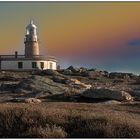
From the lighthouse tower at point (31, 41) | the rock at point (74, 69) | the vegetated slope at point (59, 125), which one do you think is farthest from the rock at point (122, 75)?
the vegetated slope at point (59, 125)

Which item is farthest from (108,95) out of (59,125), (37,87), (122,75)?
(122,75)

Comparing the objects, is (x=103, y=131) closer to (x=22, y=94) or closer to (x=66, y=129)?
(x=66, y=129)

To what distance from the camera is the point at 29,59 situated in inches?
2987

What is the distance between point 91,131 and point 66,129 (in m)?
0.84

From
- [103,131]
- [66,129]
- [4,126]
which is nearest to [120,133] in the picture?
[103,131]

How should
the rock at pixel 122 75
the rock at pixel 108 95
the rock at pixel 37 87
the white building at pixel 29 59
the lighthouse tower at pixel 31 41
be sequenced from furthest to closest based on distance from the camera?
1. the lighthouse tower at pixel 31 41
2. the white building at pixel 29 59
3. the rock at pixel 122 75
4. the rock at pixel 37 87
5. the rock at pixel 108 95

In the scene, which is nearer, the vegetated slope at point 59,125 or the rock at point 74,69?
the vegetated slope at point 59,125

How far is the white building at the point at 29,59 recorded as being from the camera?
247 ft

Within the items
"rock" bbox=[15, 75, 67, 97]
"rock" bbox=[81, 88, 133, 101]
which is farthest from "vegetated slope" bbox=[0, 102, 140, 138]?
"rock" bbox=[15, 75, 67, 97]

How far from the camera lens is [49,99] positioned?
26.5m

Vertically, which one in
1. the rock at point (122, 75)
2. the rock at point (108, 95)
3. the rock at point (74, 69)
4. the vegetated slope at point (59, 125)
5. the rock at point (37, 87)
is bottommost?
the vegetated slope at point (59, 125)

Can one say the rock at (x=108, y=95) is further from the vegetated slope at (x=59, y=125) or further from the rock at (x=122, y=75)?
the rock at (x=122, y=75)

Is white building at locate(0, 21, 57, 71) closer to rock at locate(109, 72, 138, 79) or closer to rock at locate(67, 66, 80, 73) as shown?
rock at locate(67, 66, 80, 73)

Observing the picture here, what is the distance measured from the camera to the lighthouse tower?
79.8 m
